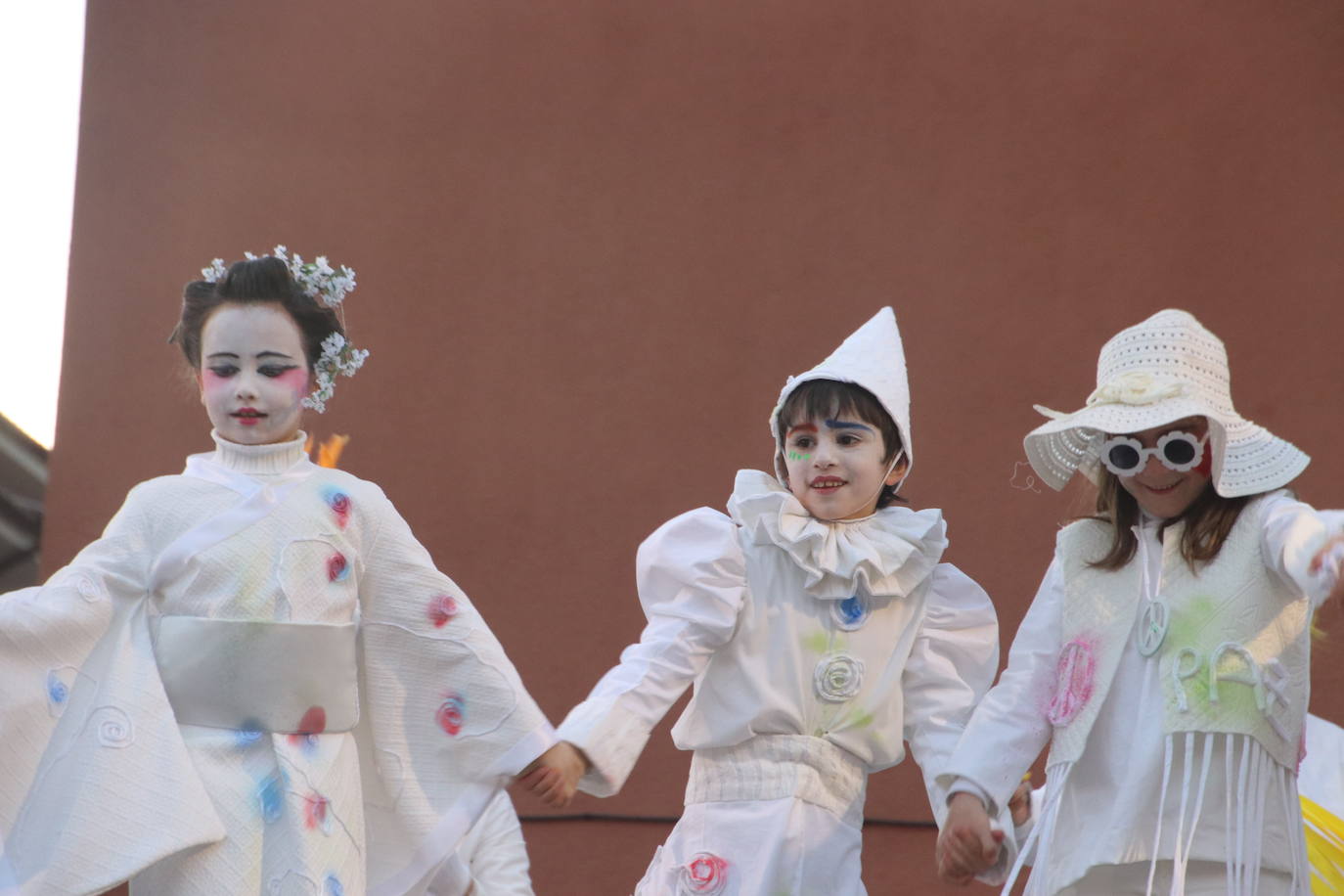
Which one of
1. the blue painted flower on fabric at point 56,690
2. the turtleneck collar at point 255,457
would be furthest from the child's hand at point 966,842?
the blue painted flower on fabric at point 56,690

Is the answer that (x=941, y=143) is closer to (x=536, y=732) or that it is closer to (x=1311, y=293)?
(x=1311, y=293)

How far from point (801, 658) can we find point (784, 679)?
49mm

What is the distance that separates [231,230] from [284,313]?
168cm

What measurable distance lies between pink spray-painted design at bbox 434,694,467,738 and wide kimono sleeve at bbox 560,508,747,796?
0.24 m

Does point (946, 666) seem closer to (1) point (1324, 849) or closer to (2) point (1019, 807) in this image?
(2) point (1019, 807)

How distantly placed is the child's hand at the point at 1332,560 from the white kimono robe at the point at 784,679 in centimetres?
84

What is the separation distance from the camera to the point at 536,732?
321 centimetres

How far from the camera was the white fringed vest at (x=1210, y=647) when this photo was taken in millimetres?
2850

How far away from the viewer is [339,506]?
330 centimetres

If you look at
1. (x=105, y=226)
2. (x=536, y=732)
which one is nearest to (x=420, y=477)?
(x=105, y=226)

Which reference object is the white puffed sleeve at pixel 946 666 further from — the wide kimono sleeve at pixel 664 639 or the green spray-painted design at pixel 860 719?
the wide kimono sleeve at pixel 664 639

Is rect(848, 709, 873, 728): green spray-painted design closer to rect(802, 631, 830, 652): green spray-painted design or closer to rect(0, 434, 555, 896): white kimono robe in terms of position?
rect(802, 631, 830, 652): green spray-painted design

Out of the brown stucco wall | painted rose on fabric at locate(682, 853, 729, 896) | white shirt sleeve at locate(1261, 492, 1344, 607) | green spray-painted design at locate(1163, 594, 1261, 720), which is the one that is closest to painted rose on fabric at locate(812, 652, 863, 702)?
painted rose on fabric at locate(682, 853, 729, 896)

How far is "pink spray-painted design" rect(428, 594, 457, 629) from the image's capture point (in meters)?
3.34
